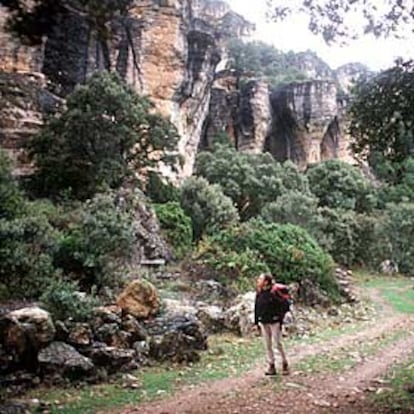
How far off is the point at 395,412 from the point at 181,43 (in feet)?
103

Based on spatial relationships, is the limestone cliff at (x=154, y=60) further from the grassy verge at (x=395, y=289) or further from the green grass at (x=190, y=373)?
the green grass at (x=190, y=373)

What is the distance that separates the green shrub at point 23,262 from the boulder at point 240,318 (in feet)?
13.5

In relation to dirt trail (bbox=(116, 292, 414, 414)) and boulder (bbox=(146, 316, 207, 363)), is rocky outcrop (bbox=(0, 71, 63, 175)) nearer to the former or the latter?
boulder (bbox=(146, 316, 207, 363))

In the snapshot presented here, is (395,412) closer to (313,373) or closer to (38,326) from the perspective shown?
(313,373)

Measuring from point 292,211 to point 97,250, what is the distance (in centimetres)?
1793

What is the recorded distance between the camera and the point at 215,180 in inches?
1454

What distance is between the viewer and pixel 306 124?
161 ft

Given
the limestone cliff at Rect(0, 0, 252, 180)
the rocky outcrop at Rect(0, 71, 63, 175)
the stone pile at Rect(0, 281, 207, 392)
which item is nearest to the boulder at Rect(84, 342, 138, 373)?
the stone pile at Rect(0, 281, 207, 392)

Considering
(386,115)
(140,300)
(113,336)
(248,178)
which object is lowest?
(113,336)

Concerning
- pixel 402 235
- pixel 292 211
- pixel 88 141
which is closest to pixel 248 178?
pixel 292 211

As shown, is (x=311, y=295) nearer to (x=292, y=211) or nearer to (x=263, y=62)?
(x=292, y=211)

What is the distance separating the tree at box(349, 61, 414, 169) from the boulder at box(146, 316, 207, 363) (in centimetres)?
441

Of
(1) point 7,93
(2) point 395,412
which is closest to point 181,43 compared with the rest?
(1) point 7,93

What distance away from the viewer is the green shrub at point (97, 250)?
14688 mm
